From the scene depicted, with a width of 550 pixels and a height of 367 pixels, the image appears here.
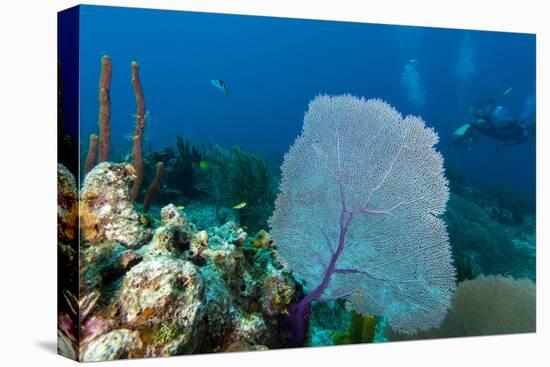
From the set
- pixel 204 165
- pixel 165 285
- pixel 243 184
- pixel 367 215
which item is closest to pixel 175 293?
pixel 165 285

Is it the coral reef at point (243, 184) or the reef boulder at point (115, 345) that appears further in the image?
the coral reef at point (243, 184)

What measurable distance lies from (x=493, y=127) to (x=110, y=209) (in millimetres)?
6613

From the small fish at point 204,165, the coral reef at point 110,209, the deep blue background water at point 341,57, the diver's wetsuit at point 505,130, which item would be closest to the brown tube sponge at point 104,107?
the deep blue background water at point 341,57

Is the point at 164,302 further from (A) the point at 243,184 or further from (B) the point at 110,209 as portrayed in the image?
(A) the point at 243,184

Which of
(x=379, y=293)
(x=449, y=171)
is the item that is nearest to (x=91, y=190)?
(x=379, y=293)

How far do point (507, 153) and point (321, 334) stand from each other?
22.6ft

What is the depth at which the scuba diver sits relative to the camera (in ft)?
23.5

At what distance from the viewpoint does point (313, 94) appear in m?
5.33

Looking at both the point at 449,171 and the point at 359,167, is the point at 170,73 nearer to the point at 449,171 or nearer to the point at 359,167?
the point at 449,171

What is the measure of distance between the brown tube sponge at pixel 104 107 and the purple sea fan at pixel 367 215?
1720 millimetres

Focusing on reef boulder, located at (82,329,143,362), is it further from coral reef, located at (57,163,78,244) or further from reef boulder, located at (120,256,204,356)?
coral reef, located at (57,163,78,244)

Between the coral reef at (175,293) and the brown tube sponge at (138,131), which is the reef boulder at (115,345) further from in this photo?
the brown tube sponge at (138,131)

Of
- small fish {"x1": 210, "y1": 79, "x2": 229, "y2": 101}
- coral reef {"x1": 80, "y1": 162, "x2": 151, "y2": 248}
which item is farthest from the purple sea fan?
coral reef {"x1": 80, "y1": 162, "x2": 151, "y2": 248}

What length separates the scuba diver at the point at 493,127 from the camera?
23.5 feet
